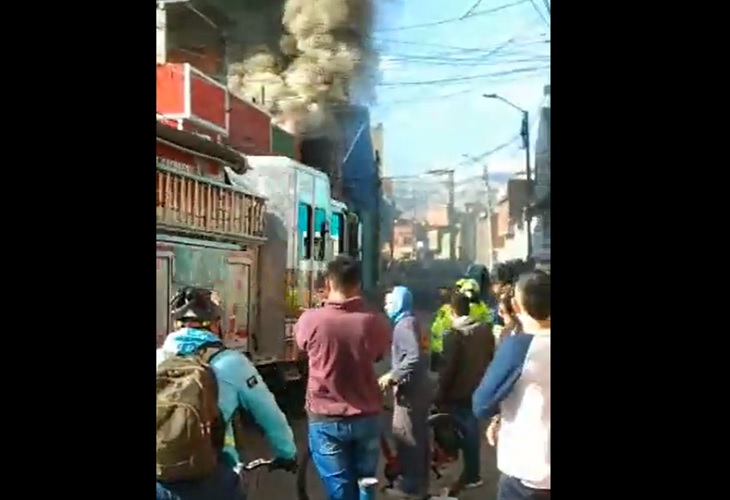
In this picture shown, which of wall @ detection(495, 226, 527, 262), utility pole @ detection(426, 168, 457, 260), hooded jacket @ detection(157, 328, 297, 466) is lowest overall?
hooded jacket @ detection(157, 328, 297, 466)

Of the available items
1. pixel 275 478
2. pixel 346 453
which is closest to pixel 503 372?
pixel 346 453

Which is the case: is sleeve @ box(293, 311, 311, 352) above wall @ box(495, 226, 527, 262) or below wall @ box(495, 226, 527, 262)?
below

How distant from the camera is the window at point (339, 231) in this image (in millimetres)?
1422

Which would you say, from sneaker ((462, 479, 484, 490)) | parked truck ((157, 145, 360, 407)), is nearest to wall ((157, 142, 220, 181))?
parked truck ((157, 145, 360, 407))

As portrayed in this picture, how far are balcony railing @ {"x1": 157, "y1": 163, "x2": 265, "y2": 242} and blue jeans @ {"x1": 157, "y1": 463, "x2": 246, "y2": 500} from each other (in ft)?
1.14

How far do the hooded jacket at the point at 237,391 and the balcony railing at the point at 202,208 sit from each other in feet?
0.50

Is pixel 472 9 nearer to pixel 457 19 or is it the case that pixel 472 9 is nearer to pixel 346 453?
pixel 457 19

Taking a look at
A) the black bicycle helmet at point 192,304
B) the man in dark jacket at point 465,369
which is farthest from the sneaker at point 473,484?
the black bicycle helmet at point 192,304

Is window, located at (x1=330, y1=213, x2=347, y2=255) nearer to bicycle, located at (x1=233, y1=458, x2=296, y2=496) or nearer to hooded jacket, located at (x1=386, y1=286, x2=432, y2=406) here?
hooded jacket, located at (x1=386, y1=286, x2=432, y2=406)

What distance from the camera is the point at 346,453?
4.70 ft

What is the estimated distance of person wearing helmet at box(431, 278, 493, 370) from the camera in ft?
4.60

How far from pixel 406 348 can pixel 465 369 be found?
0.30ft
